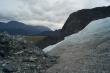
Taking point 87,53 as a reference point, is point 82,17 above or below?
above

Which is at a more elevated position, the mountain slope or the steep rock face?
the steep rock face

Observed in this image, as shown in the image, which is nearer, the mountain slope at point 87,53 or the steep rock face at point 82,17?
the mountain slope at point 87,53

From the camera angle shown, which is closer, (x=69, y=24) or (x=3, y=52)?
(x=3, y=52)

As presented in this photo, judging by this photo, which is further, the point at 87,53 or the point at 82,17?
the point at 82,17

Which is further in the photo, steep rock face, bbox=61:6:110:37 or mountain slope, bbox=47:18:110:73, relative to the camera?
steep rock face, bbox=61:6:110:37

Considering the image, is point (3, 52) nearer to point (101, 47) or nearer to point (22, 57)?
point (22, 57)

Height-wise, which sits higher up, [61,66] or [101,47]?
[101,47]

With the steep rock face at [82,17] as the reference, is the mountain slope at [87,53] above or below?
below

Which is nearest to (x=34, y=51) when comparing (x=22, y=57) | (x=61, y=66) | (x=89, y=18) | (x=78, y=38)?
(x=22, y=57)
